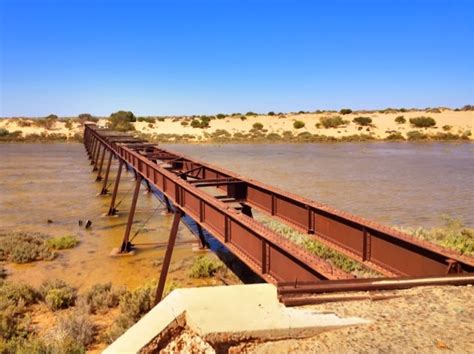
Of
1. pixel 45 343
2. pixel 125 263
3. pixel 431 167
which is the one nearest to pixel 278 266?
pixel 45 343

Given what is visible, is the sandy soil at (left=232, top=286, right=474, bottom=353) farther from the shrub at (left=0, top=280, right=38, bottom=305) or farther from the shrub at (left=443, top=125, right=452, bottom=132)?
the shrub at (left=443, top=125, right=452, bottom=132)

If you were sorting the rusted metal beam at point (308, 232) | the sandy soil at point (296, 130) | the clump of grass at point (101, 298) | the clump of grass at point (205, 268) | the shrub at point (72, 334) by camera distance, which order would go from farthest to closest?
the sandy soil at point (296, 130) < the clump of grass at point (205, 268) < the clump of grass at point (101, 298) < the shrub at point (72, 334) < the rusted metal beam at point (308, 232)

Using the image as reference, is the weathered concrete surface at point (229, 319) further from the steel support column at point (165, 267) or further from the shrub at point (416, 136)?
the shrub at point (416, 136)

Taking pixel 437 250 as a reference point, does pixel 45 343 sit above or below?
below

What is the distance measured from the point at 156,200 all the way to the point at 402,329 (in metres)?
16.6

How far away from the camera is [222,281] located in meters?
9.41

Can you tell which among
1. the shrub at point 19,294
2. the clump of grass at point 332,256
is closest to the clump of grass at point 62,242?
the shrub at point 19,294

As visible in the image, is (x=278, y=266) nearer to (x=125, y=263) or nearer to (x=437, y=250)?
(x=437, y=250)

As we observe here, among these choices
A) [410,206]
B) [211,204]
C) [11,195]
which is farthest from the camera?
[11,195]

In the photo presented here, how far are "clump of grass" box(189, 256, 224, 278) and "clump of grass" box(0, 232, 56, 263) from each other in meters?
3.98

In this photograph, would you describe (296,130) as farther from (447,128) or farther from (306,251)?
(306,251)

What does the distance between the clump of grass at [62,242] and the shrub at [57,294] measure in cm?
322

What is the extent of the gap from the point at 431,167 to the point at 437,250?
79.4 ft

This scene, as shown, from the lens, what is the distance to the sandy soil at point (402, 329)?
10.1 ft
